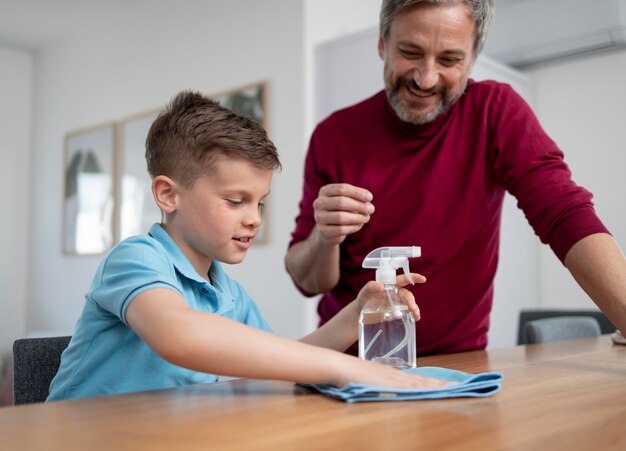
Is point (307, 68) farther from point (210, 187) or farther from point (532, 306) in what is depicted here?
point (210, 187)

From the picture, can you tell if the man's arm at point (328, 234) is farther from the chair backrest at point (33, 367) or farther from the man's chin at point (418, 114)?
the chair backrest at point (33, 367)

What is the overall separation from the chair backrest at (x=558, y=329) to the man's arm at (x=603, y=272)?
2.48ft

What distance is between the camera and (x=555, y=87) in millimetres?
3900

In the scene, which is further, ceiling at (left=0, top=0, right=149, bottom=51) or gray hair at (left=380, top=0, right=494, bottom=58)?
ceiling at (left=0, top=0, right=149, bottom=51)

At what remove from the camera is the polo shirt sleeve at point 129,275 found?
2.93ft

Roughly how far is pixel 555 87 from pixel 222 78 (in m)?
1.99

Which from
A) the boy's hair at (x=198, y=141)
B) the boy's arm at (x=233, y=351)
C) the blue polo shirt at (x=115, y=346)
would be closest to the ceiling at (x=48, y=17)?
the boy's hair at (x=198, y=141)

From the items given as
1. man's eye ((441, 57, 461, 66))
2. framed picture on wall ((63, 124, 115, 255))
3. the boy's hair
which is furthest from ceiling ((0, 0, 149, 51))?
the boy's hair

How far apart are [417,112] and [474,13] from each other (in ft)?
0.79

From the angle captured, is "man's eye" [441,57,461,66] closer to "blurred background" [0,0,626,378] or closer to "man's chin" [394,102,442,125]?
"man's chin" [394,102,442,125]

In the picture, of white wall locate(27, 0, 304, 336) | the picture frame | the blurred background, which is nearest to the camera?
the blurred background

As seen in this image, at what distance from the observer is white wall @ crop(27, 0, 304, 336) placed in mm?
3822

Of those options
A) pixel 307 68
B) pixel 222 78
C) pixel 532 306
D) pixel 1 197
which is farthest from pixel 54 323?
pixel 532 306

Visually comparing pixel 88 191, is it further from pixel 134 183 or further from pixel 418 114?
pixel 418 114
